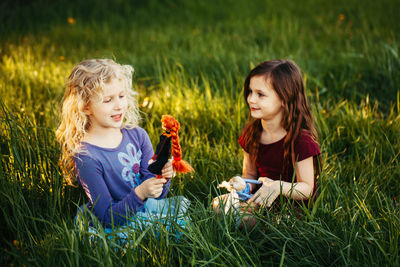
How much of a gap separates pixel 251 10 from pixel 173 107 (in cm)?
449

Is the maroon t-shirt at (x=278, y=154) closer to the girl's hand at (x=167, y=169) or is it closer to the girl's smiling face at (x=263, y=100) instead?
the girl's smiling face at (x=263, y=100)

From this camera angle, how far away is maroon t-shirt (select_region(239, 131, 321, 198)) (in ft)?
7.81

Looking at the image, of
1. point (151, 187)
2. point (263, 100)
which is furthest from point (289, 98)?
point (151, 187)

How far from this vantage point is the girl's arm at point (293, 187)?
226cm

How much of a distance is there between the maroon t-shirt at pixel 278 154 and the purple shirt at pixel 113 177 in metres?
0.64

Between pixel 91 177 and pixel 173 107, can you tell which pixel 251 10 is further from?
pixel 91 177

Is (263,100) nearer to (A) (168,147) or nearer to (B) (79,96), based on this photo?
(A) (168,147)

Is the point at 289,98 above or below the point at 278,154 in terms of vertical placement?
above

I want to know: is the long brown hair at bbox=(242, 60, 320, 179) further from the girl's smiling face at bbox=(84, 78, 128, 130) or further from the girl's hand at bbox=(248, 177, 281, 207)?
the girl's smiling face at bbox=(84, 78, 128, 130)

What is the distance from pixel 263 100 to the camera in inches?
94.9

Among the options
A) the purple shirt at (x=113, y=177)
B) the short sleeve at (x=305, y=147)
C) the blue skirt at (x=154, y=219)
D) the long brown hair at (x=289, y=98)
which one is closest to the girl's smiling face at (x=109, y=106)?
the purple shirt at (x=113, y=177)

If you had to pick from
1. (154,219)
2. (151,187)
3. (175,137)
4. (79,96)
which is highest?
(79,96)

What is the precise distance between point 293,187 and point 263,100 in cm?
54

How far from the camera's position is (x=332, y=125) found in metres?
3.44
